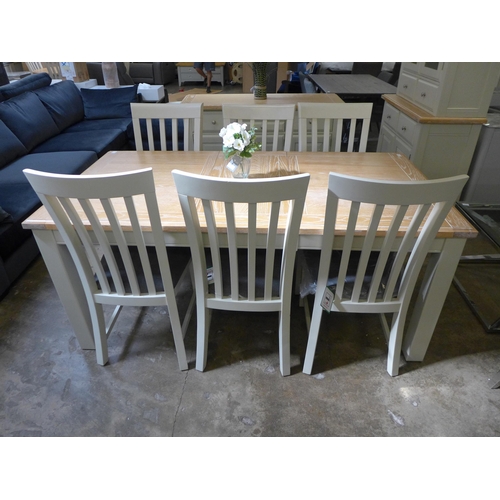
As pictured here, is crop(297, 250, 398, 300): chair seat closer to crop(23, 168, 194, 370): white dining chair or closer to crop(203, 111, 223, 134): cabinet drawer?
crop(23, 168, 194, 370): white dining chair

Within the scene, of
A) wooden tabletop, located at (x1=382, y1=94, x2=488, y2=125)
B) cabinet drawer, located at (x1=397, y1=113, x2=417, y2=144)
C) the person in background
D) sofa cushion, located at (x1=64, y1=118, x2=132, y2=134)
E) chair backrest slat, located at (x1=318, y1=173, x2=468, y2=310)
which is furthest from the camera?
the person in background

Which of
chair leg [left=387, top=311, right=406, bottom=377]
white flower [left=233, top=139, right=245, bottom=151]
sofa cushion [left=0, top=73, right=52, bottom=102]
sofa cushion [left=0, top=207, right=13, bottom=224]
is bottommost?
chair leg [left=387, top=311, right=406, bottom=377]

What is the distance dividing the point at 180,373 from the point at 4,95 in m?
2.97

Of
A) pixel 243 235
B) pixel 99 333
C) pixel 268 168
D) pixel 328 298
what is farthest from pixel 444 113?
pixel 99 333

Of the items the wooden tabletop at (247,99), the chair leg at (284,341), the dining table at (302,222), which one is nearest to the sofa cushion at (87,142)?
the wooden tabletop at (247,99)

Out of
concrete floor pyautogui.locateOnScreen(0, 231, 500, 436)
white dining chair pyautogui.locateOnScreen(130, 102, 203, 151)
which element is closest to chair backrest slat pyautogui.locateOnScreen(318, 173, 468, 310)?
concrete floor pyautogui.locateOnScreen(0, 231, 500, 436)

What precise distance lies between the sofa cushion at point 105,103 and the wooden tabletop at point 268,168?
220cm

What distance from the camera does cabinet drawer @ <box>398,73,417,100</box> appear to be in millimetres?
2684

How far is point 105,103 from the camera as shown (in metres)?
3.82

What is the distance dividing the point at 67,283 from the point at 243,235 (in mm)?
794

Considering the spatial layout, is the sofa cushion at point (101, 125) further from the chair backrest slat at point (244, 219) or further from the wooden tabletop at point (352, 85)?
the chair backrest slat at point (244, 219)

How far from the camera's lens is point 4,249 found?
1949mm

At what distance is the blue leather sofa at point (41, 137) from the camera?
6.76 feet

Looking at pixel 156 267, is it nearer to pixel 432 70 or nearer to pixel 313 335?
pixel 313 335
